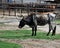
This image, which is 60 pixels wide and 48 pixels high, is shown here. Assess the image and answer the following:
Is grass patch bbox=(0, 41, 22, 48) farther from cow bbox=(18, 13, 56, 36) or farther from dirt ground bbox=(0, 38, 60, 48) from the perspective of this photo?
cow bbox=(18, 13, 56, 36)

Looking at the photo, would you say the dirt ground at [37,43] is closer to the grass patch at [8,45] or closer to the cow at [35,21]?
the grass patch at [8,45]

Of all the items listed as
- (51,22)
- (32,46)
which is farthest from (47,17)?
(32,46)

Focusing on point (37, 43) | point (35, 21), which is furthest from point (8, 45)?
point (35, 21)

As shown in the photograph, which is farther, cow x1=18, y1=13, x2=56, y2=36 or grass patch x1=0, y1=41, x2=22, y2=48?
cow x1=18, y1=13, x2=56, y2=36

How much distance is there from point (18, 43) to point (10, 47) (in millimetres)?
1416

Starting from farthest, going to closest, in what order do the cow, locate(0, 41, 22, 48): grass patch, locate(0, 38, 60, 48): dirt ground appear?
the cow
locate(0, 38, 60, 48): dirt ground
locate(0, 41, 22, 48): grass patch

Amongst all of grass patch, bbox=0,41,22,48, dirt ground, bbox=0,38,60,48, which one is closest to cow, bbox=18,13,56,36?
dirt ground, bbox=0,38,60,48

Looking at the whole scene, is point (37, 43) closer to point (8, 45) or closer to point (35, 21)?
point (8, 45)

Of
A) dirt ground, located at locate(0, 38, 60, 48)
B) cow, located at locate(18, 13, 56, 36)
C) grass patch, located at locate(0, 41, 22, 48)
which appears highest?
cow, located at locate(18, 13, 56, 36)

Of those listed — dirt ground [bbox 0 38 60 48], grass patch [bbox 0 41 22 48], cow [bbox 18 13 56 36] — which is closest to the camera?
grass patch [bbox 0 41 22 48]

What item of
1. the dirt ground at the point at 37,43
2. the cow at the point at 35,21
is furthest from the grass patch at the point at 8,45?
the cow at the point at 35,21

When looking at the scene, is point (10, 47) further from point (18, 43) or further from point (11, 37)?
point (11, 37)

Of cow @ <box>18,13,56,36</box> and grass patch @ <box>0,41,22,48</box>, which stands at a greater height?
cow @ <box>18,13,56,36</box>

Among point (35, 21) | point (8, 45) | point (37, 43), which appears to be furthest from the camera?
point (35, 21)
